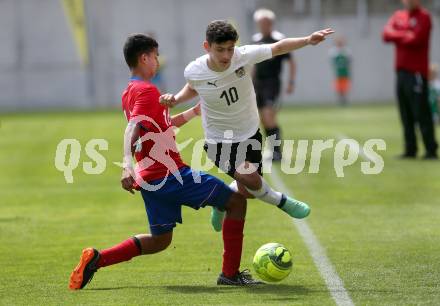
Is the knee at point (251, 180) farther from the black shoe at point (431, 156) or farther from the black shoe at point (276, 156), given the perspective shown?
the black shoe at point (431, 156)

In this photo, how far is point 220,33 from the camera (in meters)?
7.99

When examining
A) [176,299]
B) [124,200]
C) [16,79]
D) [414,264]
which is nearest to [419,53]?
[124,200]

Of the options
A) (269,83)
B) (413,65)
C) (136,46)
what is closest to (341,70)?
(269,83)

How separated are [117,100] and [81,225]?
103 ft

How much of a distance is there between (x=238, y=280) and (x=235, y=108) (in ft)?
4.55

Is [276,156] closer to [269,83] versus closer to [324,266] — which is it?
[269,83]

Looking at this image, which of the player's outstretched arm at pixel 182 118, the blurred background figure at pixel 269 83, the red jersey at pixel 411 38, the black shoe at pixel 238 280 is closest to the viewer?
the black shoe at pixel 238 280

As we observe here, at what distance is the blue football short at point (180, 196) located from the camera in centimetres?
802

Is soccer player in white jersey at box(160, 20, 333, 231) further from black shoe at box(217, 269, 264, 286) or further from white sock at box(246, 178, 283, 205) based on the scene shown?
black shoe at box(217, 269, 264, 286)

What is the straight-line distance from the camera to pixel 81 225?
11.6m

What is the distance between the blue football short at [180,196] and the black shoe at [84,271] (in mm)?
488

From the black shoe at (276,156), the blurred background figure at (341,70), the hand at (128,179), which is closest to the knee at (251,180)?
the hand at (128,179)

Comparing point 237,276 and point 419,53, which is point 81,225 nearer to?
point 237,276

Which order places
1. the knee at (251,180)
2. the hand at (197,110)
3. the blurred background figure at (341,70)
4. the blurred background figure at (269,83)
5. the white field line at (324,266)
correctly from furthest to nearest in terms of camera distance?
1. the blurred background figure at (341,70)
2. the blurred background figure at (269,83)
3. the hand at (197,110)
4. the knee at (251,180)
5. the white field line at (324,266)
